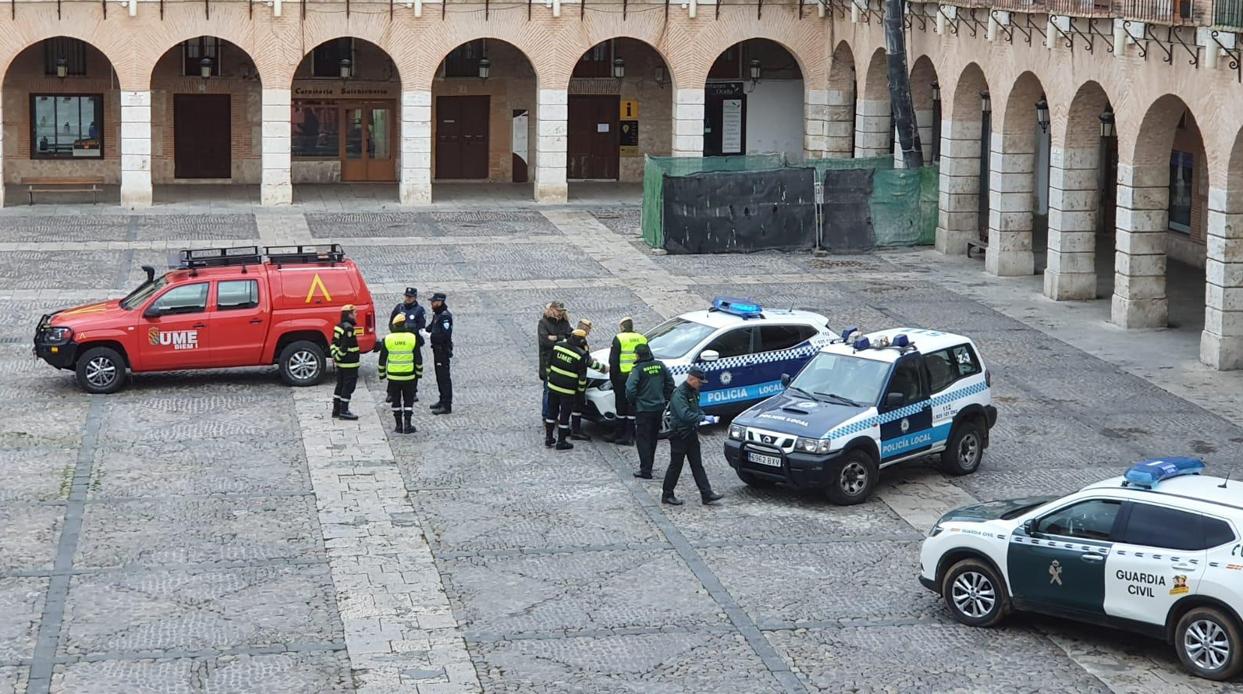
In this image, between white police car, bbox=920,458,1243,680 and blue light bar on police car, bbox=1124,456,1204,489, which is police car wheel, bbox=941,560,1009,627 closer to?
white police car, bbox=920,458,1243,680

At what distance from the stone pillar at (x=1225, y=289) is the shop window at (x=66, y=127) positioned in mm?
29426

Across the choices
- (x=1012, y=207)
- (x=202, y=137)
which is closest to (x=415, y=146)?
(x=202, y=137)

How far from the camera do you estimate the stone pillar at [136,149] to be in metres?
44.6

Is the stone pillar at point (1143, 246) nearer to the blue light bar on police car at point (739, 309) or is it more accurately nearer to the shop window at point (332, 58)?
the blue light bar on police car at point (739, 309)

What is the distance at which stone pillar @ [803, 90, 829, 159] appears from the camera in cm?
4825

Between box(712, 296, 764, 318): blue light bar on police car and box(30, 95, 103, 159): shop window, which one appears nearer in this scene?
box(712, 296, 764, 318): blue light bar on police car

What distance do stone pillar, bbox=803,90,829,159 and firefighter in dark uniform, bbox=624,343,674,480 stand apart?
87.9 feet

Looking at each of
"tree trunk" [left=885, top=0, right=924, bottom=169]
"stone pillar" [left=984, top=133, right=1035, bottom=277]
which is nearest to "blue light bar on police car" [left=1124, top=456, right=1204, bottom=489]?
"stone pillar" [left=984, top=133, right=1035, bottom=277]

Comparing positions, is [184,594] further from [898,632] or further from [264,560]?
[898,632]

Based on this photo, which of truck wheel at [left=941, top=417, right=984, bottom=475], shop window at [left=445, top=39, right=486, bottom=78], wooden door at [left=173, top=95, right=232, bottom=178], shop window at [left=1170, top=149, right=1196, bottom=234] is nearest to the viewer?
truck wheel at [left=941, top=417, right=984, bottom=475]

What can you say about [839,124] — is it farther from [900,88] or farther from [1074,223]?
[1074,223]

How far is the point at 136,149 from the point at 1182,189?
2300 centimetres

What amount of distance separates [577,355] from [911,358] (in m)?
4.07

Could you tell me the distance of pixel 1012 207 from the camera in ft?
123
